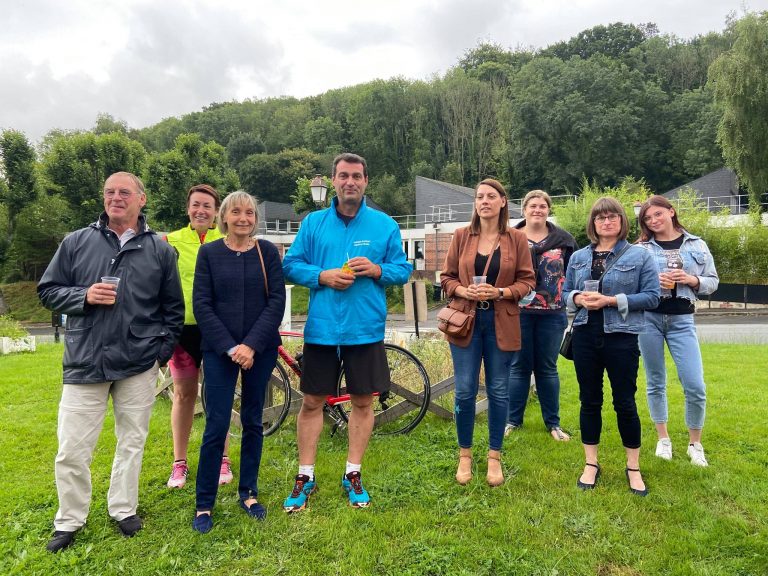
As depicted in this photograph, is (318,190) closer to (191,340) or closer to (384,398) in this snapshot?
(384,398)

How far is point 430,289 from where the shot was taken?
26.6 metres

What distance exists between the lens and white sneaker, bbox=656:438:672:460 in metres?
3.90

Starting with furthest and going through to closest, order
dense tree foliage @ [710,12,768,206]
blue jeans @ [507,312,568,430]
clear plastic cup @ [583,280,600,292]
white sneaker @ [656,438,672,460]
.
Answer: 1. dense tree foliage @ [710,12,768,206]
2. blue jeans @ [507,312,568,430]
3. white sneaker @ [656,438,672,460]
4. clear plastic cup @ [583,280,600,292]

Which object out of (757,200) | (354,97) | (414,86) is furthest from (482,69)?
(757,200)

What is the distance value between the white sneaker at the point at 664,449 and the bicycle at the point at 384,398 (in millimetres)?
1976

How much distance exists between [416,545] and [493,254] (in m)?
2.04

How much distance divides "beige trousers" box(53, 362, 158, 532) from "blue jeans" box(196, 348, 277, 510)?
407mm

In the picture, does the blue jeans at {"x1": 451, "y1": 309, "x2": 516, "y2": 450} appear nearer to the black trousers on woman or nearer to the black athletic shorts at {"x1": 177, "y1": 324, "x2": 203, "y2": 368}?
the black trousers on woman

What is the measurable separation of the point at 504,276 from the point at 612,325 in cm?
81

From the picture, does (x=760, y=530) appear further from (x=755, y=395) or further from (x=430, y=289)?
(x=430, y=289)

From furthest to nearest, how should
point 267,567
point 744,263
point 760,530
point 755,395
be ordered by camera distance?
point 744,263 < point 755,395 < point 760,530 < point 267,567

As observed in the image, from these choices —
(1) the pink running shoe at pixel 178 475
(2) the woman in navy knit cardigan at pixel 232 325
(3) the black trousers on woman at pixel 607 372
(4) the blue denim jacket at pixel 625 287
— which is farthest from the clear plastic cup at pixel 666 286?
(1) the pink running shoe at pixel 178 475

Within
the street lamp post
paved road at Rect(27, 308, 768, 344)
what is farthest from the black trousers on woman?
paved road at Rect(27, 308, 768, 344)

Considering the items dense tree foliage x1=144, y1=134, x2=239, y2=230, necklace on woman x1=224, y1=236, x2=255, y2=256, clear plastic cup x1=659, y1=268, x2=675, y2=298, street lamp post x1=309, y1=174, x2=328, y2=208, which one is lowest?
clear plastic cup x1=659, y1=268, x2=675, y2=298
